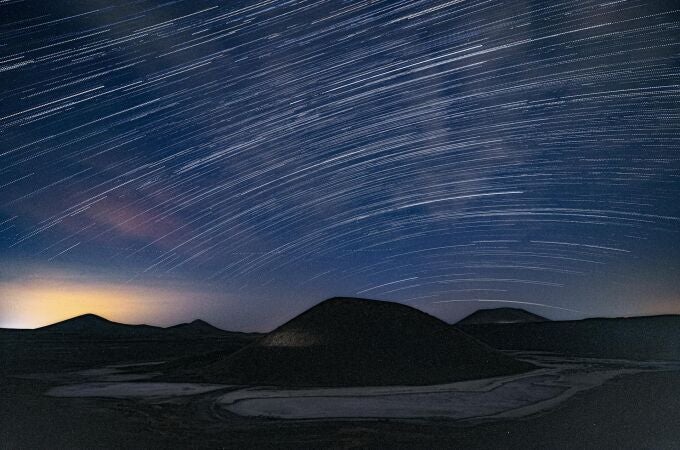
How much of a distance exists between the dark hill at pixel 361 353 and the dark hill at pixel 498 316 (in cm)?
14028

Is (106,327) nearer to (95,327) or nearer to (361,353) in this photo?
(95,327)

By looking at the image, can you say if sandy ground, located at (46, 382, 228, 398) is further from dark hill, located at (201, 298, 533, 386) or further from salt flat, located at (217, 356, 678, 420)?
dark hill, located at (201, 298, 533, 386)

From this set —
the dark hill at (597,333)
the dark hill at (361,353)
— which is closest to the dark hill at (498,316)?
the dark hill at (597,333)

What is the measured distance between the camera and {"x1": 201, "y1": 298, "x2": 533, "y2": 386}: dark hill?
25.2 metres

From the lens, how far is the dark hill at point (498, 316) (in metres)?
168

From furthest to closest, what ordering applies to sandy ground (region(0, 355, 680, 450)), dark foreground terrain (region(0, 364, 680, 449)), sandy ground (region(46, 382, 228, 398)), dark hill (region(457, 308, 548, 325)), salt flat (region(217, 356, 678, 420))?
1. dark hill (region(457, 308, 548, 325))
2. sandy ground (region(46, 382, 228, 398))
3. salt flat (region(217, 356, 678, 420))
4. sandy ground (region(0, 355, 680, 450))
5. dark foreground terrain (region(0, 364, 680, 449))

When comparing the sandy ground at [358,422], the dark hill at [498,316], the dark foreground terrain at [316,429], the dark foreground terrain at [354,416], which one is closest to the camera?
the dark foreground terrain at [316,429]

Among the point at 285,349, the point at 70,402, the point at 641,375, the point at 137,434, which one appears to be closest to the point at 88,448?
the point at 137,434

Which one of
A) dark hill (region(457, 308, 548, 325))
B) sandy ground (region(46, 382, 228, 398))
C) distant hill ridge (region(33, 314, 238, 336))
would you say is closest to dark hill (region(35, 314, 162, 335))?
distant hill ridge (region(33, 314, 238, 336))

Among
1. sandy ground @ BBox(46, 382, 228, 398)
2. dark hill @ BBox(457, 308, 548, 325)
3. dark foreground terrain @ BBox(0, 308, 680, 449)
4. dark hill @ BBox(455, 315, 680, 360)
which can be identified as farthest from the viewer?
dark hill @ BBox(457, 308, 548, 325)

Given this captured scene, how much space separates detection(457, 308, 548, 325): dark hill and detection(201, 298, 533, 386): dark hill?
14028cm

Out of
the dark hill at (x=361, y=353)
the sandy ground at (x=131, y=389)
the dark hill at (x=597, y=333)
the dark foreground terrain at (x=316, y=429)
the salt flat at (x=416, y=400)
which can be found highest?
the dark hill at (x=597, y=333)

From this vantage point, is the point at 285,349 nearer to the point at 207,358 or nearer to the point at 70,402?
the point at 207,358

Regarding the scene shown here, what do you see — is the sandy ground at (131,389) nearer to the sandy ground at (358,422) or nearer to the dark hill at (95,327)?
the sandy ground at (358,422)
